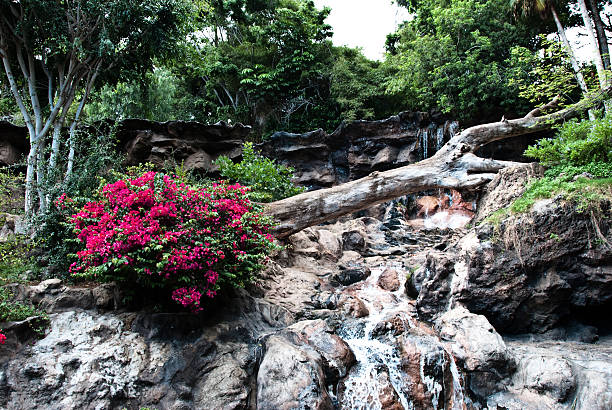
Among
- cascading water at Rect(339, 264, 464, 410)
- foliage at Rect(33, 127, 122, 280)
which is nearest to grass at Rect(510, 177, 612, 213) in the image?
cascading water at Rect(339, 264, 464, 410)

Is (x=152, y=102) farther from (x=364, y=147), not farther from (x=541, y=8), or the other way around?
(x=541, y=8)

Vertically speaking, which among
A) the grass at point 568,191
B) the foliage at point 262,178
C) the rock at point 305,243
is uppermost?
the foliage at point 262,178

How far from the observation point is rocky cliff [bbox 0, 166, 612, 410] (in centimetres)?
389

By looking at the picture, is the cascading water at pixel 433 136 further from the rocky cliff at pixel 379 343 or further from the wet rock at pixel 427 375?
the wet rock at pixel 427 375

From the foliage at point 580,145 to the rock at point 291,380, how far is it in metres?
5.75

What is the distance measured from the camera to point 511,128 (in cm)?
920

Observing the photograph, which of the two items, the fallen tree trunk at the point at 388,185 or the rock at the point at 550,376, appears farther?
the fallen tree trunk at the point at 388,185

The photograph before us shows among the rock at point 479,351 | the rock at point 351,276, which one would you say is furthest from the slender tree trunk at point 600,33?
the rock at point 479,351

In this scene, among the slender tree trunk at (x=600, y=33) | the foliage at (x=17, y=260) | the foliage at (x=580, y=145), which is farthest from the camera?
the slender tree trunk at (x=600, y=33)

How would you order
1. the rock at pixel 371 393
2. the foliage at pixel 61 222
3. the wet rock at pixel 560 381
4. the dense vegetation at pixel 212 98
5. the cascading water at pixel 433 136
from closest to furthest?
the wet rock at pixel 560 381, the rock at pixel 371 393, the dense vegetation at pixel 212 98, the foliage at pixel 61 222, the cascading water at pixel 433 136

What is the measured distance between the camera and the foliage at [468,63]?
13.5m

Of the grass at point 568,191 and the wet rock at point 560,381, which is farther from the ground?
the grass at point 568,191

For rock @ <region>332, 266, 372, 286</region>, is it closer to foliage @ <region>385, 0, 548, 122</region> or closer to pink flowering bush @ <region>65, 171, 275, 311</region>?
pink flowering bush @ <region>65, 171, 275, 311</region>

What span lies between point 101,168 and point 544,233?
7.89 metres
